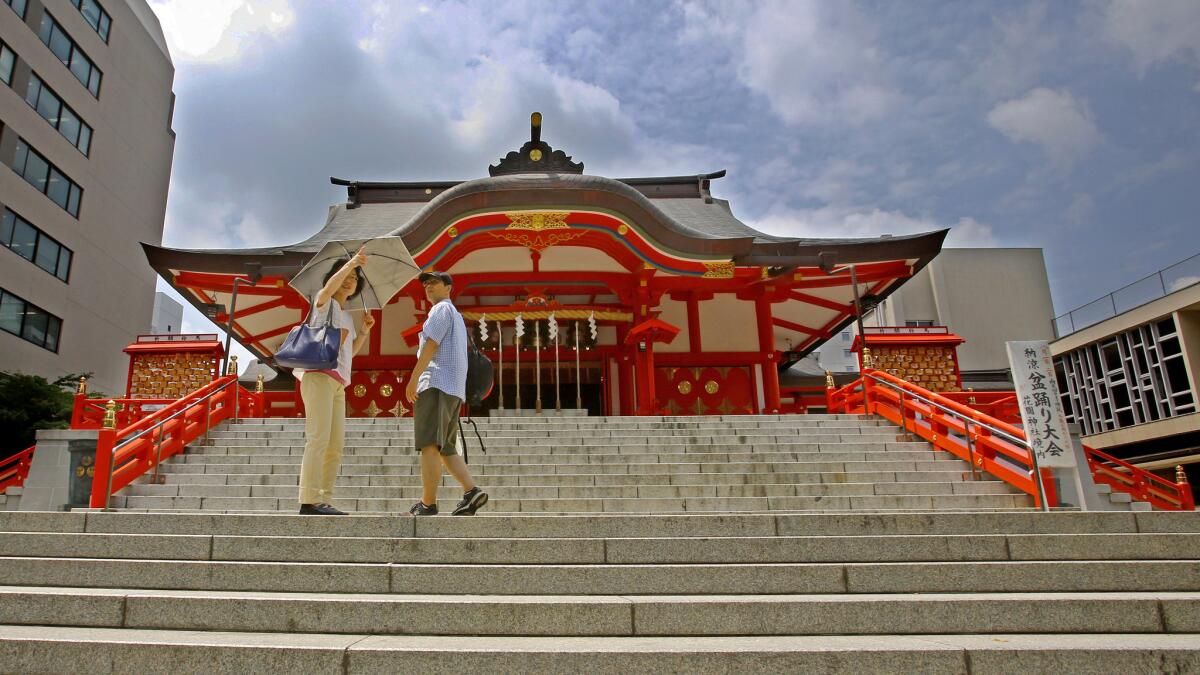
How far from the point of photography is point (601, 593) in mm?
3227

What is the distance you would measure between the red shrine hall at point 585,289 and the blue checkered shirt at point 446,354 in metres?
6.76

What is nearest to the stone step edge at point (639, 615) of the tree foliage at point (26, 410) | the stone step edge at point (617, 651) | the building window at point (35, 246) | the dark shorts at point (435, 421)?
the stone step edge at point (617, 651)

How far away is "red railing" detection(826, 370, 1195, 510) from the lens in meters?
6.45

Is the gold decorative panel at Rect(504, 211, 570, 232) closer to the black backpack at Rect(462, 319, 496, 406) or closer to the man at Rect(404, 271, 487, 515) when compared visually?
the black backpack at Rect(462, 319, 496, 406)


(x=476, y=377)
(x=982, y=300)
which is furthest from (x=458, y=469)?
(x=982, y=300)

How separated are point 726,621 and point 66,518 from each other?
411 cm

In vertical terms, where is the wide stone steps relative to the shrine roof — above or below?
below

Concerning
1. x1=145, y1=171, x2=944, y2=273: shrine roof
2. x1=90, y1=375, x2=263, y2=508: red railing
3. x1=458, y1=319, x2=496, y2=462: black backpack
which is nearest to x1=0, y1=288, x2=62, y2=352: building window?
x1=145, y1=171, x2=944, y2=273: shrine roof

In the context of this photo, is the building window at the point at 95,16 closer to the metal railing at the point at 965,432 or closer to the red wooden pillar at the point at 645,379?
the red wooden pillar at the point at 645,379

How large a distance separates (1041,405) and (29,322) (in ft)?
80.8

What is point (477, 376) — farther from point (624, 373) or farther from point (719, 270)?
point (624, 373)

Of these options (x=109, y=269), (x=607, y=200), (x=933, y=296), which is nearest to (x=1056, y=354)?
(x=933, y=296)

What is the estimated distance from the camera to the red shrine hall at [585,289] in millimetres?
11641

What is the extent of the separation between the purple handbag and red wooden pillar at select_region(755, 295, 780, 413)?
10612mm
